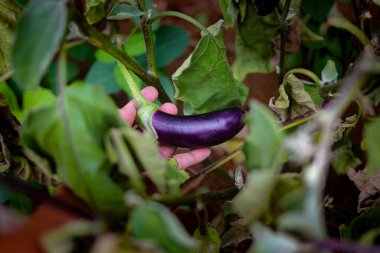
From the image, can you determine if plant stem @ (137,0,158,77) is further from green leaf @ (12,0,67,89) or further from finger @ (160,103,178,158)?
green leaf @ (12,0,67,89)

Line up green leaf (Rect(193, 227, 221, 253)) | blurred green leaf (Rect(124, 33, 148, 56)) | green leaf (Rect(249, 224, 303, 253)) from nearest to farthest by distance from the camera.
Result: green leaf (Rect(249, 224, 303, 253)), green leaf (Rect(193, 227, 221, 253)), blurred green leaf (Rect(124, 33, 148, 56))

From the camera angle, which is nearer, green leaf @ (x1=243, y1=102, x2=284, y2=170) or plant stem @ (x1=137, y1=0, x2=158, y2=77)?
green leaf @ (x1=243, y1=102, x2=284, y2=170)

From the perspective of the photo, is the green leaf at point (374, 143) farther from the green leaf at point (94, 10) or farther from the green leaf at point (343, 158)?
the green leaf at point (94, 10)

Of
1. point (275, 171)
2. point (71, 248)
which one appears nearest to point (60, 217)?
point (71, 248)

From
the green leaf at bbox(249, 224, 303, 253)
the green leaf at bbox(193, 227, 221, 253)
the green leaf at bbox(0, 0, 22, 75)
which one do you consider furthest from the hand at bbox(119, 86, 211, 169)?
the green leaf at bbox(249, 224, 303, 253)

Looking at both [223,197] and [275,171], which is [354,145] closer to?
[223,197]

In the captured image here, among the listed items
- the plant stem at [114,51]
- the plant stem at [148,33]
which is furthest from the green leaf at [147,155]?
the plant stem at [148,33]

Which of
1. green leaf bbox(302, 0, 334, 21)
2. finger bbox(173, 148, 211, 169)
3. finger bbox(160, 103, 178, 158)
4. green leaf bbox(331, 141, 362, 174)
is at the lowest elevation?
green leaf bbox(331, 141, 362, 174)

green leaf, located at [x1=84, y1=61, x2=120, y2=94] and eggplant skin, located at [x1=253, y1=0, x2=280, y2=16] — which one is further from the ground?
eggplant skin, located at [x1=253, y1=0, x2=280, y2=16]
